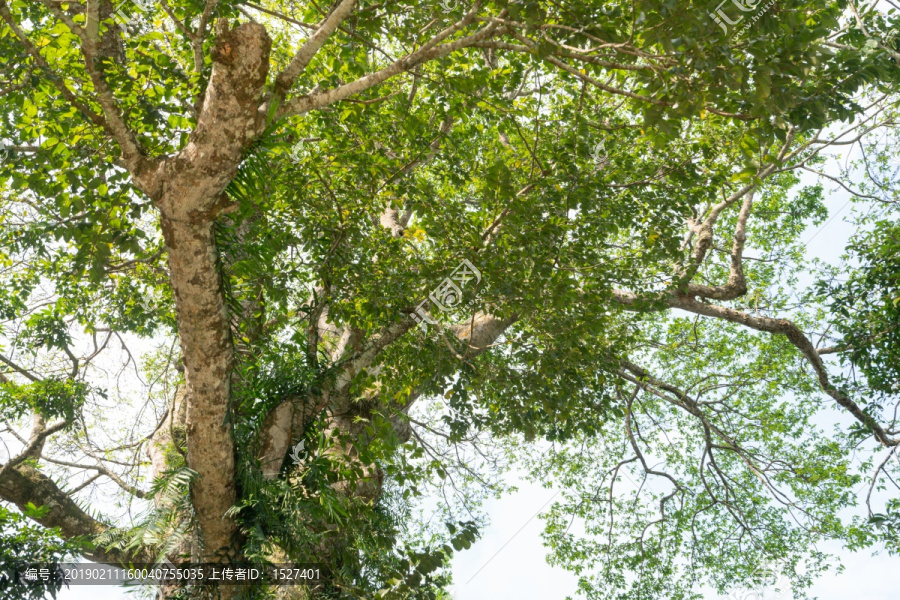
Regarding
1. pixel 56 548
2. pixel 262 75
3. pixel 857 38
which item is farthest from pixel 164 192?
pixel 857 38

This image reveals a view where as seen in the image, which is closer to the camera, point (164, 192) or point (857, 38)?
point (164, 192)

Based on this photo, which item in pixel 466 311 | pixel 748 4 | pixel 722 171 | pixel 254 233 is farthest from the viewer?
pixel 466 311

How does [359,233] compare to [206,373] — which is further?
[359,233]

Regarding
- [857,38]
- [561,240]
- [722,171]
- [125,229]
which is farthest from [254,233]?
[857,38]

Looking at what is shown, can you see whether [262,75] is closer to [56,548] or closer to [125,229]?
[125,229]

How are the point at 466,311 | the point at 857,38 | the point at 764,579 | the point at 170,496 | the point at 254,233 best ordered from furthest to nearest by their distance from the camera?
the point at 764,579
the point at 466,311
the point at 857,38
the point at 254,233
the point at 170,496

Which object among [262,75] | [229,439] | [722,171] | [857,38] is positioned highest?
[857,38]

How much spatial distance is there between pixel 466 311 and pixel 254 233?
6.06ft

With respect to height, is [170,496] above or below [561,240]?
below

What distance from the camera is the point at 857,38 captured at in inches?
186

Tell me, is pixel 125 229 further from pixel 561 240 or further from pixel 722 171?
pixel 722 171

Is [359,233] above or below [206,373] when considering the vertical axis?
above

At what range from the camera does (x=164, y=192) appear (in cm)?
293

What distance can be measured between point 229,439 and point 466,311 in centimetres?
238
